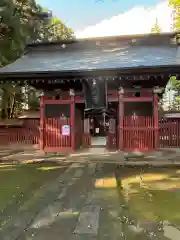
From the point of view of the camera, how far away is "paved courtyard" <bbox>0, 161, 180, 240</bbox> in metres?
3.39

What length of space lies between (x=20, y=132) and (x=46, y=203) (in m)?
10.9

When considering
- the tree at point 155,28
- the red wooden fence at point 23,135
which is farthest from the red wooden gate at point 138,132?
the tree at point 155,28

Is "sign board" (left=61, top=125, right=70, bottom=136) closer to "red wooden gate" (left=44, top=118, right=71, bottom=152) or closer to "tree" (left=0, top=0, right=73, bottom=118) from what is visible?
"red wooden gate" (left=44, top=118, right=71, bottom=152)

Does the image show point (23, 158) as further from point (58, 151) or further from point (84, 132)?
point (84, 132)

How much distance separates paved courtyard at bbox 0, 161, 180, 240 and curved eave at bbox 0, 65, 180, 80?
435cm

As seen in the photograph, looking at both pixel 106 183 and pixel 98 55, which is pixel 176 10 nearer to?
pixel 98 55

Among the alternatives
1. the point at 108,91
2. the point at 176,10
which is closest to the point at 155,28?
the point at 176,10

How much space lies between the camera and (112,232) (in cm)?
340

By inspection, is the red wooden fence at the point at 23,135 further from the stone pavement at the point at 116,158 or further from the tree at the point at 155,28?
the tree at the point at 155,28

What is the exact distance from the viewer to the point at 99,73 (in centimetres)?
1047

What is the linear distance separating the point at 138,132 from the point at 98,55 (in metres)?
4.61

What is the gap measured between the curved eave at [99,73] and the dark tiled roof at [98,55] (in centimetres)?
16

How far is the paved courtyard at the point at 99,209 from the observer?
11.1 feet

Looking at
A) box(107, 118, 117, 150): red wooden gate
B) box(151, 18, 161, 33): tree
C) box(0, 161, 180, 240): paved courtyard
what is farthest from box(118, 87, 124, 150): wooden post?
box(151, 18, 161, 33): tree
